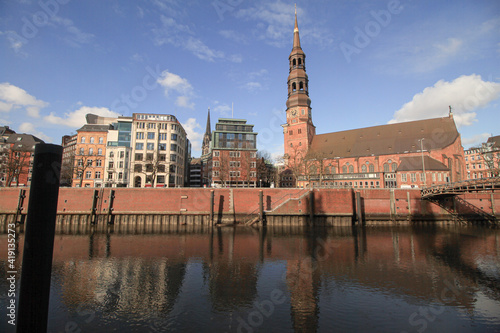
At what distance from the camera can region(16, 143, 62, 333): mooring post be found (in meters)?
4.52

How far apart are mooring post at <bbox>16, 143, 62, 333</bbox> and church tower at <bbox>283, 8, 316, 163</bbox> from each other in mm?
66699

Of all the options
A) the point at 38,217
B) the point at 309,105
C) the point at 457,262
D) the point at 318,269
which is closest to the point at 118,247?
the point at 318,269

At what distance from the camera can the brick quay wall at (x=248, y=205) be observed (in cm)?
3906

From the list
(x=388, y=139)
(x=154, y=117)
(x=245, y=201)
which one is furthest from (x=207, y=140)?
(x=245, y=201)

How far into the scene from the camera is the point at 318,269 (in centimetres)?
1873

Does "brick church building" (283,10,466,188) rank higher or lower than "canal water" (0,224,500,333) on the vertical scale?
higher

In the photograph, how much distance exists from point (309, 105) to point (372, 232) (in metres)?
51.3

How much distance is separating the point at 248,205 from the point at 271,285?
81.9ft

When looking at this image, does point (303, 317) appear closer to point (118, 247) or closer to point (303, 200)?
point (118, 247)

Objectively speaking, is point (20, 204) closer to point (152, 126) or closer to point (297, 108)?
point (152, 126)

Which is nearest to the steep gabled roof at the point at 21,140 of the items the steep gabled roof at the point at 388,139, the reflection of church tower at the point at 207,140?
the reflection of church tower at the point at 207,140

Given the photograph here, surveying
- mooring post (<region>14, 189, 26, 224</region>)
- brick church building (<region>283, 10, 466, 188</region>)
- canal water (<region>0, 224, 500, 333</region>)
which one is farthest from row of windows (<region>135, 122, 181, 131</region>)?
canal water (<region>0, 224, 500, 333</region>)

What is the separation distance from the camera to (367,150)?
73.1 m

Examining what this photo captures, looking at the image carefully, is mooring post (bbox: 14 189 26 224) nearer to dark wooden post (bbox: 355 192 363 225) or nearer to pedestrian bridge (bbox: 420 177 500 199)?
dark wooden post (bbox: 355 192 363 225)
